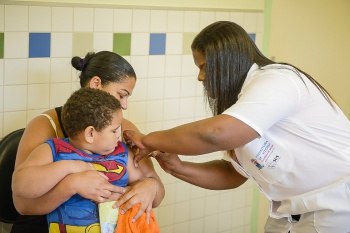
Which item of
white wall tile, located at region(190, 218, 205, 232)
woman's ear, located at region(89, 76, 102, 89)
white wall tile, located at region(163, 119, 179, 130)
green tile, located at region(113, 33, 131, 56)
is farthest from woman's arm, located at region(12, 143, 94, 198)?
white wall tile, located at region(190, 218, 205, 232)

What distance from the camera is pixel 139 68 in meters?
2.99

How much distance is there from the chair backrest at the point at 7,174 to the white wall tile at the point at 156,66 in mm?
932

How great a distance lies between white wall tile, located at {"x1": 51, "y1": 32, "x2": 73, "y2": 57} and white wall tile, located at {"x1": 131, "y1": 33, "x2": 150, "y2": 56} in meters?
0.38

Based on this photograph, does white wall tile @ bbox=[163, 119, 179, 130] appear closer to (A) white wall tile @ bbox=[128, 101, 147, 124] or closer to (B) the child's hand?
(A) white wall tile @ bbox=[128, 101, 147, 124]

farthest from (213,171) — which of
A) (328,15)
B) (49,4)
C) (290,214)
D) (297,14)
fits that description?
(328,15)

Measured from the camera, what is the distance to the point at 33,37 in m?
2.55

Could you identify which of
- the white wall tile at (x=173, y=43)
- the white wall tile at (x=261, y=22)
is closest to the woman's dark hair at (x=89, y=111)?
the white wall tile at (x=173, y=43)

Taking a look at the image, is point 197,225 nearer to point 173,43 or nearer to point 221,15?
point 173,43

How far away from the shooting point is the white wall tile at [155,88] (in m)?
3.05

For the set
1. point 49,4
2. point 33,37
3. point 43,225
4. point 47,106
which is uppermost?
point 49,4

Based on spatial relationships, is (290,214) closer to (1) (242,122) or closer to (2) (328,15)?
(1) (242,122)

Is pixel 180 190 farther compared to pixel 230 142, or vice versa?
pixel 180 190

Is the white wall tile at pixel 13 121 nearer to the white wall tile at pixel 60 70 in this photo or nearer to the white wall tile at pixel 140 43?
the white wall tile at pixel 60 70

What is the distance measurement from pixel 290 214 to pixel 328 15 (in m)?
2.26
